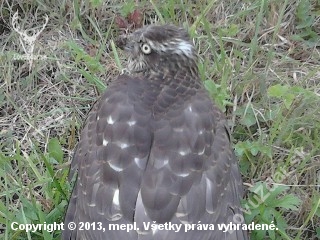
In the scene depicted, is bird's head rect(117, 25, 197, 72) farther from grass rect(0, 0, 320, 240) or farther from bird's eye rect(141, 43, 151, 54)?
grass rect(0, 0, 320, 240)

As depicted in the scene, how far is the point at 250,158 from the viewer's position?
5008mm

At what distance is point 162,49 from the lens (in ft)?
15.4

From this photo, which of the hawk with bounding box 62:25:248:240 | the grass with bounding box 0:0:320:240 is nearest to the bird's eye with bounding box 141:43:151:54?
the hawk with bounding box 62:25:248:240

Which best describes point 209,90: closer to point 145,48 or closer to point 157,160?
point 145,48

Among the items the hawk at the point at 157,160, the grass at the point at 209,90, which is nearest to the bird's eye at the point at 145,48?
the hawk at the point at 157,160

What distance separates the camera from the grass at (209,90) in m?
4.82

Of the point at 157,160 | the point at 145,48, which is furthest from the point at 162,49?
the point at 157,160

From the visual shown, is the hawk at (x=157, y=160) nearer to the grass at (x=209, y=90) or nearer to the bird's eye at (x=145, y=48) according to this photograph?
the bird's eye at (x=145, y=48)

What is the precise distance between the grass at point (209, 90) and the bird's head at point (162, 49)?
574mm

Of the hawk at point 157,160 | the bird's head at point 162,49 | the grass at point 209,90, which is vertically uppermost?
the bird's head at point 162,49

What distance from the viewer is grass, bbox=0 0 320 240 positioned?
4820 mm

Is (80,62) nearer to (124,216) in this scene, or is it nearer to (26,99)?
(26,99)

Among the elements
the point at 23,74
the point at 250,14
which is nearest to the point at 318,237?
the point at 250,14

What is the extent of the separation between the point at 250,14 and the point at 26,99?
172 centimetres
